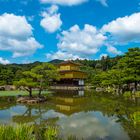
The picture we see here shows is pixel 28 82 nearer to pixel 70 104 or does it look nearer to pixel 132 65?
pixel 70 104

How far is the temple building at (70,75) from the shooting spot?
6075cm

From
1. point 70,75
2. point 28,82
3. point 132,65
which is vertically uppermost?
point 70,75

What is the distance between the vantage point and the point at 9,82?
177ft

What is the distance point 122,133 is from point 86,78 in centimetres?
5293

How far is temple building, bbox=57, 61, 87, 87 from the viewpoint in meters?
Answer: 60.8

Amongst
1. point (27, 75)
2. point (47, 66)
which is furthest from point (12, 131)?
point (47, 66)

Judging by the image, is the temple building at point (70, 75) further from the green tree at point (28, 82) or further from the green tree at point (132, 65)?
the green tree at point (28, 82)

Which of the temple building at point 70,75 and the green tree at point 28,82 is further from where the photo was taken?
the temple building at point 70,75

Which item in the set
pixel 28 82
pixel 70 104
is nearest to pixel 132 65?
pixel 70 104

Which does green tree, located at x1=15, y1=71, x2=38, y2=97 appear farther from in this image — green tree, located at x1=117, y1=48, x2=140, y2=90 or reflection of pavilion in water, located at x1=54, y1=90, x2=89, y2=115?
green tree, located at x1=117, y1=48, x2=140, y2=90

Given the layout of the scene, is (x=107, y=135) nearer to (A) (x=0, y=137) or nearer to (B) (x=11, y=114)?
(A) (x=0, y=137)

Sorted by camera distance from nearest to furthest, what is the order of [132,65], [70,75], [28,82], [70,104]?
[70,104], [28,82], [132,65], [70,75]

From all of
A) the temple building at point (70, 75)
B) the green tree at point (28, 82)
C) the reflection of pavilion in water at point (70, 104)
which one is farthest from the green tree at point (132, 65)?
the temple building at point (70, 75)

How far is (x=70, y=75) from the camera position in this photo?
199ft
